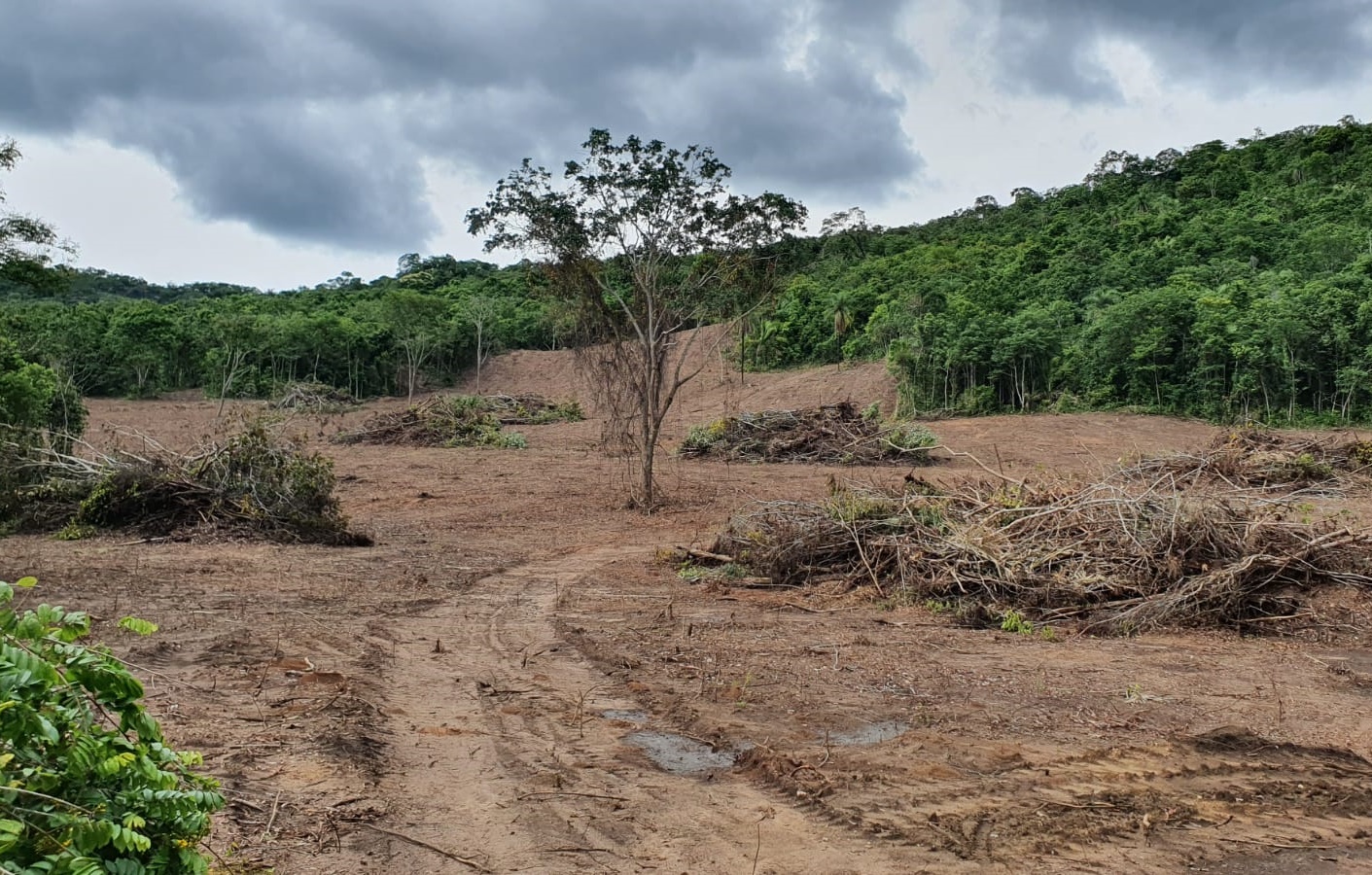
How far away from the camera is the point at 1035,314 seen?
30.6 meters

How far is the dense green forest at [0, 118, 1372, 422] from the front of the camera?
2569 cm

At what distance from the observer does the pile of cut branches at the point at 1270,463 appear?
14016 mm

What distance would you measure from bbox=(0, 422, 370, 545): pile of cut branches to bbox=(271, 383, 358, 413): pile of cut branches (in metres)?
17.6

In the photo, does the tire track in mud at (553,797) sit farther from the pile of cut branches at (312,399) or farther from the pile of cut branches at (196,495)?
the pile of cut branches at (312,399)

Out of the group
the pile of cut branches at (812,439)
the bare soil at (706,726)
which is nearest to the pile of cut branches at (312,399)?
the pile of cut branches at (812,439)

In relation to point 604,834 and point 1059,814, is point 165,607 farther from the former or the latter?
point 1059,814

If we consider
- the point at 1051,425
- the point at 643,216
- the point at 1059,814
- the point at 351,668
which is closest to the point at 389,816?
the point at 351,668

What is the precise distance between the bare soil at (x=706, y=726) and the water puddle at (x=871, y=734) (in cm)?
3

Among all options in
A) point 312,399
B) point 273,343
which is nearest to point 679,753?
point 312,399

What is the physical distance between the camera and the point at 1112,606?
771 cm

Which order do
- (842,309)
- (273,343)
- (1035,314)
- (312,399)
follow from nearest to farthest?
1. (1035,314)
2. (312,399)
3. (842,309)
4. (273,343)

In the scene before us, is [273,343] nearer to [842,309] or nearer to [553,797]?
[842,309]

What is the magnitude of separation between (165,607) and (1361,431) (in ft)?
84.5

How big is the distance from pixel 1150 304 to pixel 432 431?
70.3 ft
